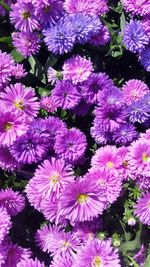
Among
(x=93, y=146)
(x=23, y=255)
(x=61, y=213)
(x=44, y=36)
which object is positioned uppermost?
(x=44, y=36)

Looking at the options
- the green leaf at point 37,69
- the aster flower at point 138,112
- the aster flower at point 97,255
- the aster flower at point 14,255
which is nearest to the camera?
the aster flower at point 97,255

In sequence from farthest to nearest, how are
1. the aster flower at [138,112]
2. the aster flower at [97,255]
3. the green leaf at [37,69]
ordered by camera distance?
the green leaf at [37,69], the aster flower at [138,112], the aster flower at [97,255]

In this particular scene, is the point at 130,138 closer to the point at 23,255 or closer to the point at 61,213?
the point at 61,213

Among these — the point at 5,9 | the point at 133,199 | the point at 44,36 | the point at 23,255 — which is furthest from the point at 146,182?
the point at 5,9

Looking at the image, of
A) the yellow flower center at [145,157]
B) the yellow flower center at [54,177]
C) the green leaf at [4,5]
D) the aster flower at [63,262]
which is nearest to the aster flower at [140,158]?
the yellow flower center at [145,157]

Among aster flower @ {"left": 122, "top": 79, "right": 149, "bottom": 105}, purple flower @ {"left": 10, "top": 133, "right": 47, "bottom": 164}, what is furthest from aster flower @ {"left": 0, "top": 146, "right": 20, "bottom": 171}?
aster flower @ {"left": 122, "top": 79, "right": 149, "bottom": 105}

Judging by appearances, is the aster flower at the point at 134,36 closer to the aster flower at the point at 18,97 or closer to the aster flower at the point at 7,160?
the aster flower at the point at 18,97

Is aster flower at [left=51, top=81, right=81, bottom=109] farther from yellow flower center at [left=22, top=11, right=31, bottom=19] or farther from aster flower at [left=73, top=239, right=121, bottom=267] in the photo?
aster flower at [left=73, top=239, right=121, bottom=267]
